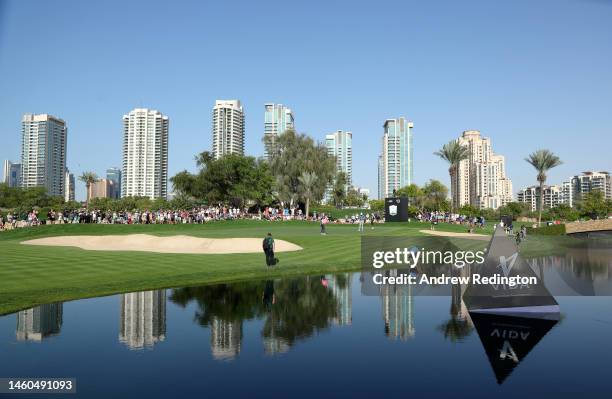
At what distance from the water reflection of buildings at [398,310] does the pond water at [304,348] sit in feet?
0.25

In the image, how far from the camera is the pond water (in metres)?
8.08

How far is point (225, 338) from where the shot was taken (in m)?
11.2

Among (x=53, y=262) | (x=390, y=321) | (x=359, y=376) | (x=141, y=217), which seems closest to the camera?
(x=359, y=376)

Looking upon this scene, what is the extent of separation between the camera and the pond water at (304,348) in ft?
26.5

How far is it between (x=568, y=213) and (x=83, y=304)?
137 m

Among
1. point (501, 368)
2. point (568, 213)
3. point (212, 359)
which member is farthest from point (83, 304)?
point (568, 213)

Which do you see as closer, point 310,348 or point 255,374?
point 255,374

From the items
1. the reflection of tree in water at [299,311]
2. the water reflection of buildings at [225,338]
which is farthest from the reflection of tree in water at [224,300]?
the reflection of tree in water at [299,311]

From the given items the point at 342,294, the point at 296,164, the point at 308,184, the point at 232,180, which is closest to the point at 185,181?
the point at 232,180

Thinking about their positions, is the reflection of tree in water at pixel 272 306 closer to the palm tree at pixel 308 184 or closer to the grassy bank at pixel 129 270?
the grassy bank at pixel 129 270

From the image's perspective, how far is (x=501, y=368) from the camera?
9016mm

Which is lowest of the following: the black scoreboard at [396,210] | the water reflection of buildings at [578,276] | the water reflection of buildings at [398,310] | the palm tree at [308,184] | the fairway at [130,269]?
the water reflection of buildings at [578,276]

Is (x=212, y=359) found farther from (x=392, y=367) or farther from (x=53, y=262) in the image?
(x=53, y=262)

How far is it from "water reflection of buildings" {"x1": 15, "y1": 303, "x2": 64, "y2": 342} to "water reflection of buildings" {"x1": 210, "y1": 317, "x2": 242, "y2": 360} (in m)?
4.05
